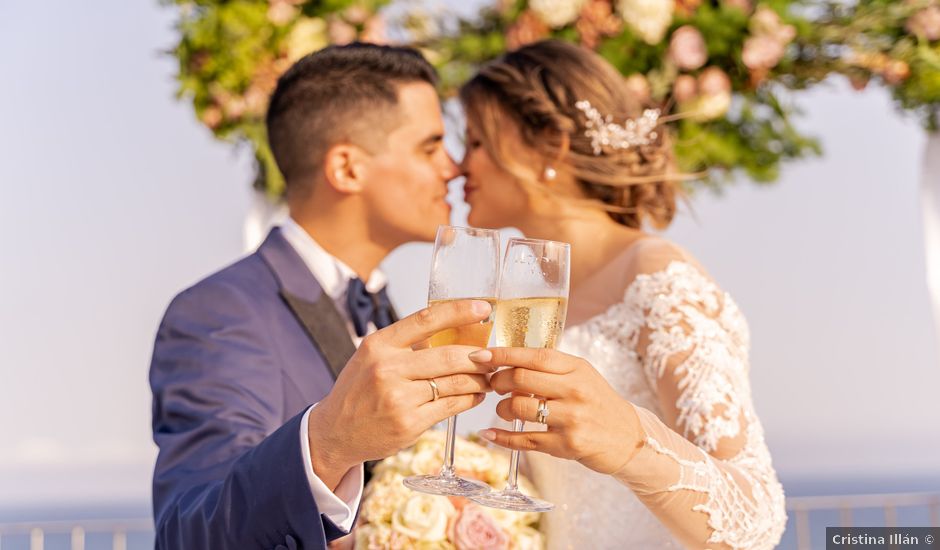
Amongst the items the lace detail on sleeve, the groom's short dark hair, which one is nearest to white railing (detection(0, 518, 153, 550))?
the groom's short dark hair

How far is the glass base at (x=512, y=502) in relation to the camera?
200 cm

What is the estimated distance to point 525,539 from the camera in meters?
2.76

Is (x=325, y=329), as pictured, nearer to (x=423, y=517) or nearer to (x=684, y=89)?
(x=423, y=517)

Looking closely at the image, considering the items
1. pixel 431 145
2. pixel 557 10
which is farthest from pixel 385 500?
pixel 557 10

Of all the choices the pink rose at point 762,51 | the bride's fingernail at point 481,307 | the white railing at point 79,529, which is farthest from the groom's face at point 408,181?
the white railing at point 79,529

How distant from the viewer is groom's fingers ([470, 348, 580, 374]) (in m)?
1.76

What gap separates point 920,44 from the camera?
5.32 m

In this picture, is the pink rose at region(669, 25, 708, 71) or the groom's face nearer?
the groom's face

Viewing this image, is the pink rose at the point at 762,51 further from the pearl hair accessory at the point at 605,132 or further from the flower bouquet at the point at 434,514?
the flower bouquet at the point at 434,514

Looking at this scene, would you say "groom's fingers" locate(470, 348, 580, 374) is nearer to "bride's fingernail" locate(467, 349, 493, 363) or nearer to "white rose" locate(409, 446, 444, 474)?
"bride's fingernail" locate(467, 349, 493, 363)

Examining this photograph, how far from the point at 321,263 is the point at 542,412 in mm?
1925

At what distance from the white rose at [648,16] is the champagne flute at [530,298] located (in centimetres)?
350

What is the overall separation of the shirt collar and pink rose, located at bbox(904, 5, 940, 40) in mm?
3546

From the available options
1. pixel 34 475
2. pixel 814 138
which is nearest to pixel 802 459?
pixel 34 475
